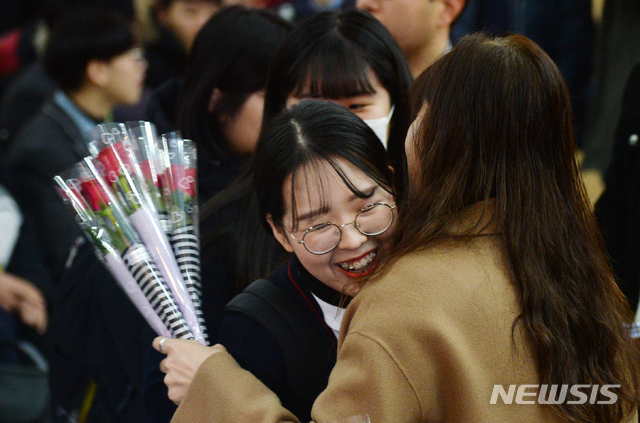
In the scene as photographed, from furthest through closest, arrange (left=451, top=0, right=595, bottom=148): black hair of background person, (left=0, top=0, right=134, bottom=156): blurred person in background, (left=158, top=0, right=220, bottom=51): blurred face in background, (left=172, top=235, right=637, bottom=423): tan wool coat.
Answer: (left=158, top=0, right=220, bottom=51): blurred face in background
(left=0, top=0, right=134, bottom=156): blurred person in background
(left=451, top=0, right=595, bottom=148): black hair of background person
(left=172, top=235, right=637, bottom=423): tan wool coat

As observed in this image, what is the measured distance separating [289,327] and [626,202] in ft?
3.59

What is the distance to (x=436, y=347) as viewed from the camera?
1301 mm

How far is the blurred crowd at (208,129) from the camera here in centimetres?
212

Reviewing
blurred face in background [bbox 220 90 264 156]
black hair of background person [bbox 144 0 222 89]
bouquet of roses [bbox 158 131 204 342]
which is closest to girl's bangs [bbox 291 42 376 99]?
blurred face in background [bbox 220 90 264 156]

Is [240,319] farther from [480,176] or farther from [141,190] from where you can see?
[480,176]

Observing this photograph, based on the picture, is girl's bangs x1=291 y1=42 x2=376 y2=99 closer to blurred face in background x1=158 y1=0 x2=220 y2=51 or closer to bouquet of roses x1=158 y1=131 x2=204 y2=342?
bouquet of roses x1=158 y1=131 x2=204 y2=342

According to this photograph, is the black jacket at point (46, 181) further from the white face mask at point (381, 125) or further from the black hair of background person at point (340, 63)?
the white face mask at point (381, 125)

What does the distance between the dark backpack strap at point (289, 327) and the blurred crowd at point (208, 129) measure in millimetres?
82

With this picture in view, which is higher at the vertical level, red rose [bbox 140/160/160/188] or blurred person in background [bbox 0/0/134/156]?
red rose [bbox 140/160/160/188]

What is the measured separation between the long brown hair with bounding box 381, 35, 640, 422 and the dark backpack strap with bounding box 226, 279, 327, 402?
349 mm

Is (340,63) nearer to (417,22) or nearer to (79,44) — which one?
(417,22)

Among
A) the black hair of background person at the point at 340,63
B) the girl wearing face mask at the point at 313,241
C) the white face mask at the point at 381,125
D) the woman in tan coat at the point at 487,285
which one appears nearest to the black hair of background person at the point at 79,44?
the black hair of background person at the point at 340,63

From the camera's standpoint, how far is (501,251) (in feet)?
4.59

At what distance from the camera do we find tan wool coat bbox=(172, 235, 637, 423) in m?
1.30
